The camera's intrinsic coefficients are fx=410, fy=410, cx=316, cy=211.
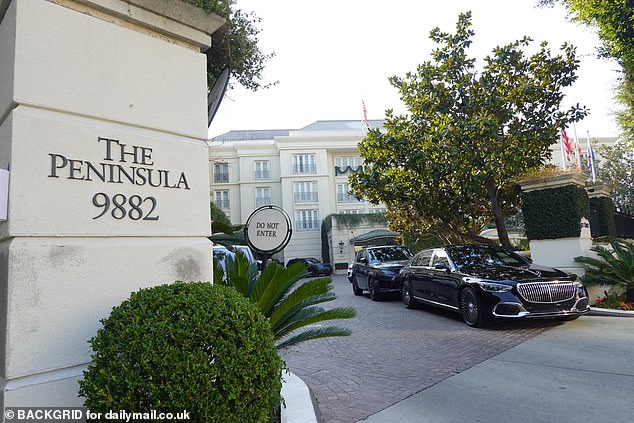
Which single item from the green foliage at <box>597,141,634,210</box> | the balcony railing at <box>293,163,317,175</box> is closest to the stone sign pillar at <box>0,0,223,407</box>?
the balcony railing at <box>293,163,317,175</box>

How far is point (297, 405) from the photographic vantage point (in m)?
3.96

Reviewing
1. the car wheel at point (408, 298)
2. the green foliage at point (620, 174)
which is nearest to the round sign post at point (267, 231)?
the car wheel at point (408, 298)

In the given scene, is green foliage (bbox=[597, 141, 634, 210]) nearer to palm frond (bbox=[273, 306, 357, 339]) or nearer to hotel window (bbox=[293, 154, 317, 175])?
hotel window (bbox=[293, 154, 317, 175])

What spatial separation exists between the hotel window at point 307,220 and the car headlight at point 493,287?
112 feet

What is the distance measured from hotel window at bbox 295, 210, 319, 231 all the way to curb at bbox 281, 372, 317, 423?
122 ft

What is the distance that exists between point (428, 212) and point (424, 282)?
10.9 feet

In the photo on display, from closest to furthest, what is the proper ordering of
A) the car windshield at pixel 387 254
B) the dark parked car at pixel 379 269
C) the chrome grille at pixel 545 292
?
the chrome grille at pixel 545 292 → the dark parked car at pixel 379 269 → the car windshield at pixel 387 254

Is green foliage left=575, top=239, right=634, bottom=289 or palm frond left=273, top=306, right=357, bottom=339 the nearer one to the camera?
palm frond left=273, top=306, right=357, bottom=339

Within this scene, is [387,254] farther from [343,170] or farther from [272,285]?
[343,170]

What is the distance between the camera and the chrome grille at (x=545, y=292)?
7.55 metres

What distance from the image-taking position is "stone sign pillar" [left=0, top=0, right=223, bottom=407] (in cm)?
279

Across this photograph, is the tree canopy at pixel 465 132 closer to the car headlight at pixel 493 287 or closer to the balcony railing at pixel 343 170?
the car headlight at pixel 493 287

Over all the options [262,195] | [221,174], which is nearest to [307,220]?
[262,195]

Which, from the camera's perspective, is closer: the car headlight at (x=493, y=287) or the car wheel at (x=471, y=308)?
the car headlight at (x=493, y=287)
